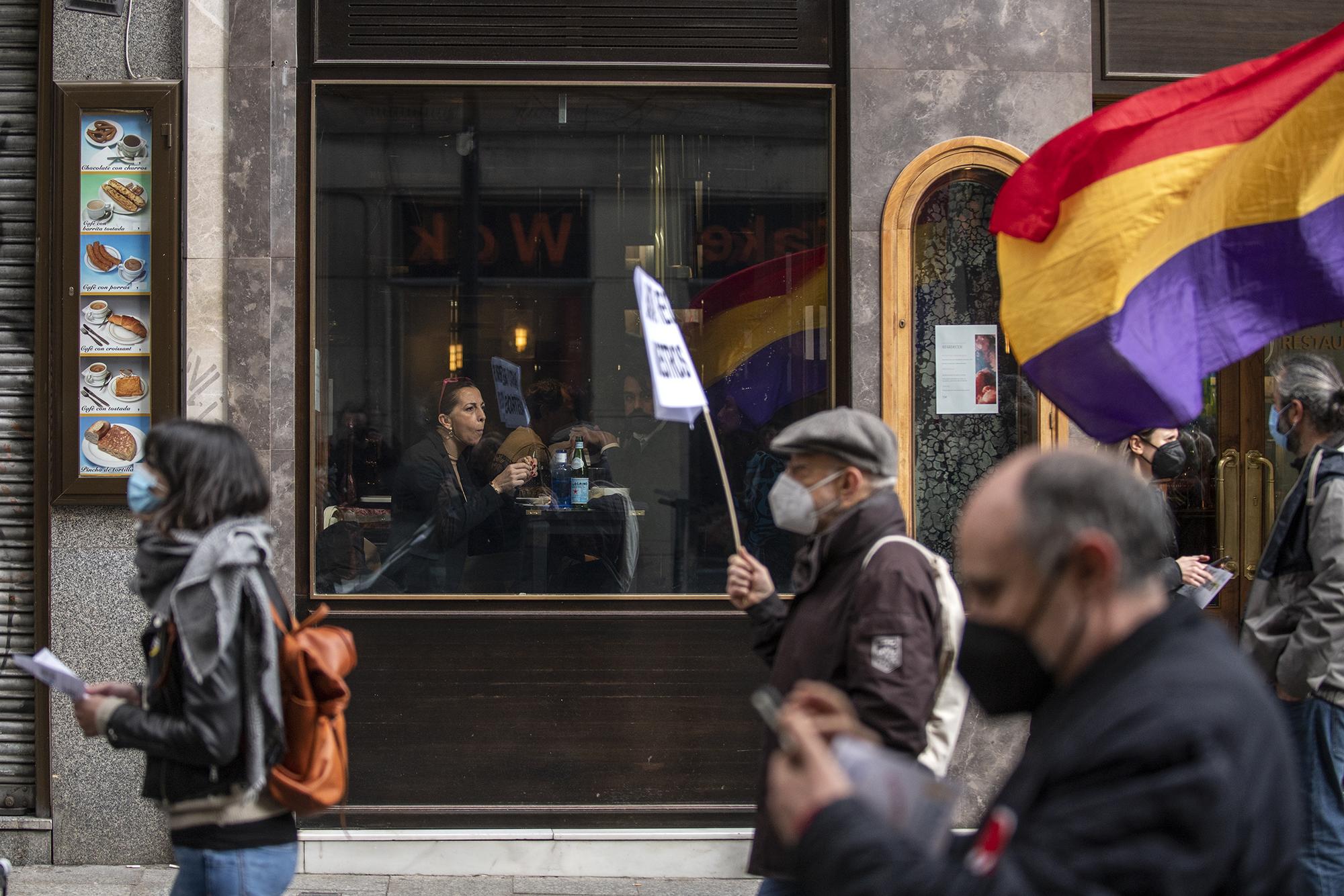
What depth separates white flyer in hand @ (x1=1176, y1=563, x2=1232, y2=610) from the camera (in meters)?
5.48

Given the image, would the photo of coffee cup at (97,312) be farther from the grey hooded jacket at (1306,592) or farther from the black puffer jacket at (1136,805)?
the black puffer jacket at (1136,805)

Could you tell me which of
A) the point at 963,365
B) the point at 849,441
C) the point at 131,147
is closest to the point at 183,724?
the point at 849,441

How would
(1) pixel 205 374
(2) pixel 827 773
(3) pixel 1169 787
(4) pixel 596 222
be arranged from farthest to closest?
(4) pixel 596 222 < (1) pixel 205 374 < (2) pixel 827 773 < (3) pixel 1169 787

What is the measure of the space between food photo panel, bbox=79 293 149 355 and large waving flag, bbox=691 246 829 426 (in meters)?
2.59

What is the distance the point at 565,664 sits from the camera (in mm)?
6121

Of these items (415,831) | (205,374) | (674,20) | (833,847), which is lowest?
(415,831)

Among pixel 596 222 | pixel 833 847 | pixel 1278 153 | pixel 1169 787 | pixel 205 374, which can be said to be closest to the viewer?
pixel 1169 787

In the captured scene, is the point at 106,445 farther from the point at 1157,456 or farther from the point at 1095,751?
the point at 1095,751

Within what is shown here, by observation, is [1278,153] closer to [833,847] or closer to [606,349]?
[606,349]

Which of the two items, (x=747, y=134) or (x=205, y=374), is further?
(x=747, y=134)

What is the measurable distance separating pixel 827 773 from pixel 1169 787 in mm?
450

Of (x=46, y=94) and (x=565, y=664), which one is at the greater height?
(x=46, y=94)

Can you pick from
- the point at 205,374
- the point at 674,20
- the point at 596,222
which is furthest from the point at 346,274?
the point at 674,20

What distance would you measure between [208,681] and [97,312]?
11.5ft
